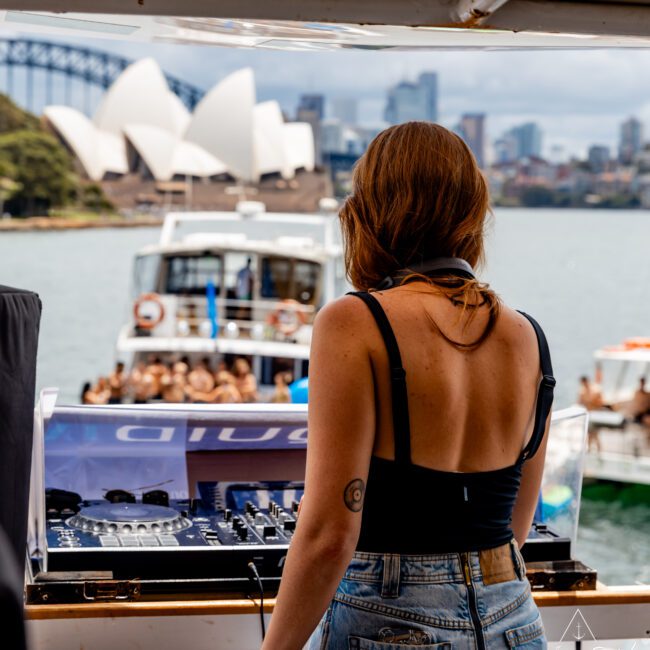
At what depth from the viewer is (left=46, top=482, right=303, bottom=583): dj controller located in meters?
2.32

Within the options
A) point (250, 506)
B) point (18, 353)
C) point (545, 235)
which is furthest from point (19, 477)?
point (545, 235)

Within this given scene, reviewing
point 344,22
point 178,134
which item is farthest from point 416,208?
point 178,134

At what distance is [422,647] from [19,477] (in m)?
0.73

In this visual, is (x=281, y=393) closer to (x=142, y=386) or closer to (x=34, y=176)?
(x=142, y=386)

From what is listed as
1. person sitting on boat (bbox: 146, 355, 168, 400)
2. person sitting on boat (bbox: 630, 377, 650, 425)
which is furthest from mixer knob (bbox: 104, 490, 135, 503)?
person sitting on boat (bbox: 630, 377, 650, 425)

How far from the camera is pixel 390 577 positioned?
161cm

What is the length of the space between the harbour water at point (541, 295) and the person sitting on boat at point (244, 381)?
801 centimetres

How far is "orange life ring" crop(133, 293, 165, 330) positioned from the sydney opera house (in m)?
26.6

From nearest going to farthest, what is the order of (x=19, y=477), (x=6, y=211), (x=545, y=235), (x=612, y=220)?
(x=19, y=477) < (x=6, y=211) < (x=545, y=235) < (x=612, y=220)

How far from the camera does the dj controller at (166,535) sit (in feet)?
7.63

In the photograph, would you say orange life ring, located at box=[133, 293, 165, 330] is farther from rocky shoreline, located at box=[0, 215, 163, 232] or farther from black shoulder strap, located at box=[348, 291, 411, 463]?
rocky shoreline, located at box=[0, 215, 163, 232]

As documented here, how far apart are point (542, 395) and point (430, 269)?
29 cm

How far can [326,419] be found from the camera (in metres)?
1.58

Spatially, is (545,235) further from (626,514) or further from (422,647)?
(422,647)
